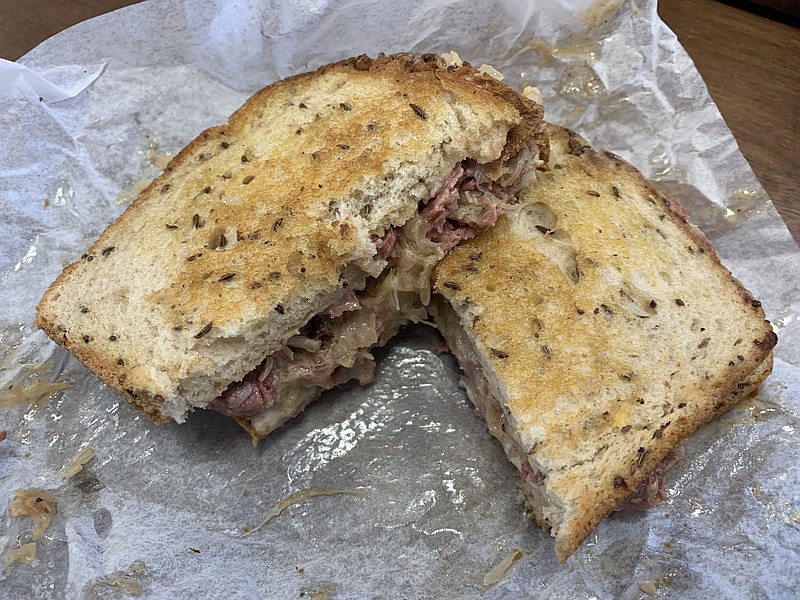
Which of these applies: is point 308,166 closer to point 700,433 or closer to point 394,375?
point 394,375

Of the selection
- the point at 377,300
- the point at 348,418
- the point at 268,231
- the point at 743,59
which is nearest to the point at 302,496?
the point at 348,418

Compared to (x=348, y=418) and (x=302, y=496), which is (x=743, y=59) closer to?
(x=348, y=418)

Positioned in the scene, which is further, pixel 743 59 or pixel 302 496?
pixel 743 59

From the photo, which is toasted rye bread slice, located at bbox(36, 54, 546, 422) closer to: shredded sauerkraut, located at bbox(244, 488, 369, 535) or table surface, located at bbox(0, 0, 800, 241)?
shredded sauerkraut, located at bbox(244, 488, 369, 535)

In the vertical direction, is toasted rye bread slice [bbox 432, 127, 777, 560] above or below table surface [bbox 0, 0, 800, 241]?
below

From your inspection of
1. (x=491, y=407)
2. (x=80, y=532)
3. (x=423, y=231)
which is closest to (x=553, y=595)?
(x=491, y=407)

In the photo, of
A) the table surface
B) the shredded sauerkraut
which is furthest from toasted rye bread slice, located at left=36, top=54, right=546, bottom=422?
the table surface

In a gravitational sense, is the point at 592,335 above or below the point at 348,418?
above
